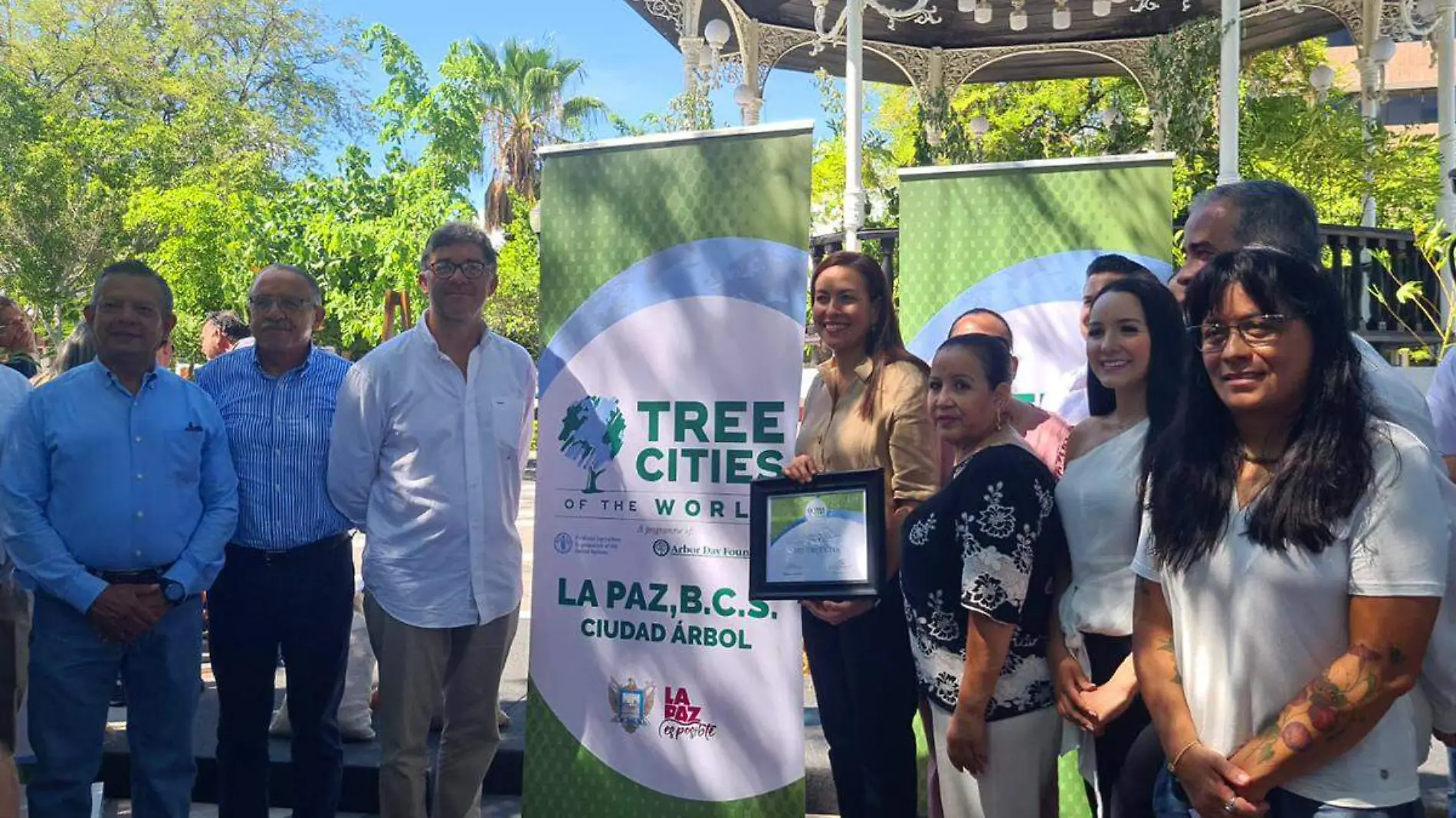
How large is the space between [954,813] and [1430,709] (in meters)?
1.03

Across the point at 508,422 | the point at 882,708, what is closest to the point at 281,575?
the point at 508,422

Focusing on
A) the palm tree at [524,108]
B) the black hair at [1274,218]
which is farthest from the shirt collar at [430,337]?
the palm tree at [524,108]

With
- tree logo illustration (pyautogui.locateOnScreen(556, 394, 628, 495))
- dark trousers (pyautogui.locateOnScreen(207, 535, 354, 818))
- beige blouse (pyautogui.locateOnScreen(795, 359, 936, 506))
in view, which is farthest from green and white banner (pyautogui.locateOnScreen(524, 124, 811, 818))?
dark trousers (pyautogui.locateOnScreen(207, 535, 354, 818))

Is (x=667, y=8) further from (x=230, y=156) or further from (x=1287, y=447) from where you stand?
(x=230, y=156)

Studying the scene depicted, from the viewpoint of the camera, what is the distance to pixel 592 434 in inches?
141

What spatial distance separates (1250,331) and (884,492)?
50.6 inches

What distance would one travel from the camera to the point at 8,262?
22.8m

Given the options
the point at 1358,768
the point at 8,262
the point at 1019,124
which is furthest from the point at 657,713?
the point at 8,262

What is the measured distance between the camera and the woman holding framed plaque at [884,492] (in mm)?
3018

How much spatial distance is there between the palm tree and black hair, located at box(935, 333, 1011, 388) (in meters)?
29.9

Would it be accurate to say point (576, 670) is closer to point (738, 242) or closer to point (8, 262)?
point (738, 242)

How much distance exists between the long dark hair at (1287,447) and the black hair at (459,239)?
2194mm

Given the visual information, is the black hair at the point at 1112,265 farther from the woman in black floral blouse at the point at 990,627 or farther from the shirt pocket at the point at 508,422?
the shirt pocket at the point at 508,422

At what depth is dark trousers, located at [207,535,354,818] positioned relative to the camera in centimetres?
349
